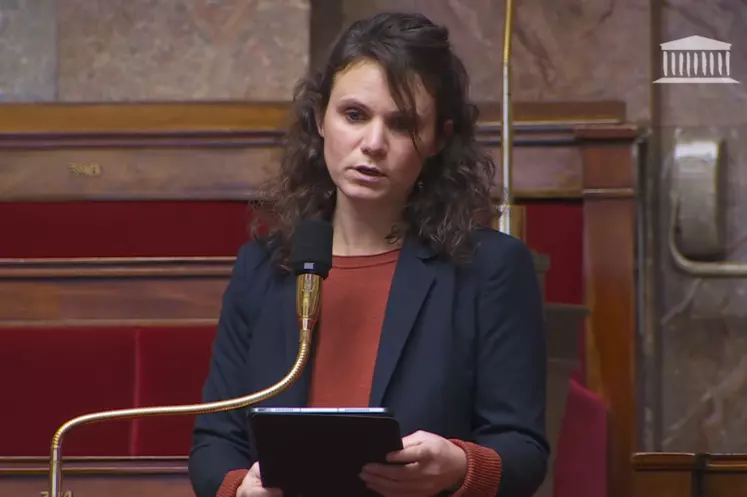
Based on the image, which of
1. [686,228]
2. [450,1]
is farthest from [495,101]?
[686,228]

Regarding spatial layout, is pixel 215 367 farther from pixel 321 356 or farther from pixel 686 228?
pixel 686 228

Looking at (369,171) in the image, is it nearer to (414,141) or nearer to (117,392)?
(414,141)

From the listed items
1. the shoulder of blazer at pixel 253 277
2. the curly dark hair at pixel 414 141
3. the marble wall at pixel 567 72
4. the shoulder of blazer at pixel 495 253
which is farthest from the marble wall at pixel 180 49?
the shoulder of blazer at pixel 495 253

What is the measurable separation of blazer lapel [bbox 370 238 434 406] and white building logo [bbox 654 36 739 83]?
75.5 inches

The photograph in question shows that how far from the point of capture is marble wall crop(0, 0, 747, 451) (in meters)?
3.26

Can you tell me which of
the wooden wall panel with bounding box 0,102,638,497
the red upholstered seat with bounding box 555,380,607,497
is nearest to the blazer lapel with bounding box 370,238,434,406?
the red upholstered seat with bounding box 555,380,607,497

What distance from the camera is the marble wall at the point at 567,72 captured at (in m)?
3.26

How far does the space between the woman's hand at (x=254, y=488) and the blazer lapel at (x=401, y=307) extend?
0.16 m

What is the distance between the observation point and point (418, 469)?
4.52 feet

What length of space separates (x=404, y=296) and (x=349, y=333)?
8 cm

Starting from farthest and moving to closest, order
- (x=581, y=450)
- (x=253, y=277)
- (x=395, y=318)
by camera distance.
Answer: (x=581, y=450), (x=253, y=277), (x=395, y=318)

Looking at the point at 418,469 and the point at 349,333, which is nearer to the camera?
the point at 418,469

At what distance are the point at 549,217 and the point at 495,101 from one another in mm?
458

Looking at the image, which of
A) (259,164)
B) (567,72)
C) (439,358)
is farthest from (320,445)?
(567,72)
